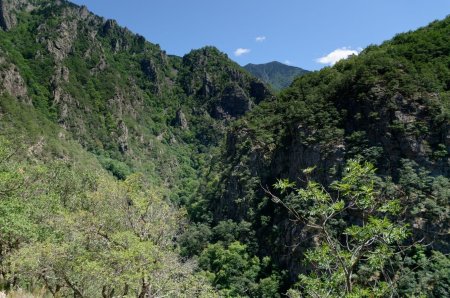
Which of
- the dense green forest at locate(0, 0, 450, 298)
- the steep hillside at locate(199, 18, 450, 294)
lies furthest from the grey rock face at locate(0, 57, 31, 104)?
the steep hillside at locate(199, 18, 450, 294)

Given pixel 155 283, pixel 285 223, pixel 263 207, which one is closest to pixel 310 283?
pixel 155 283

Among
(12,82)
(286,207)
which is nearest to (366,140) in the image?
(286,207)

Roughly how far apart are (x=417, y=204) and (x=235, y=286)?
1319 inches

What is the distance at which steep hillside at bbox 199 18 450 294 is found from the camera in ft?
195

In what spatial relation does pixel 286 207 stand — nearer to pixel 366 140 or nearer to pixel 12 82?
pixel 366 140

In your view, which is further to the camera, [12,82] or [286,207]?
[12,82]

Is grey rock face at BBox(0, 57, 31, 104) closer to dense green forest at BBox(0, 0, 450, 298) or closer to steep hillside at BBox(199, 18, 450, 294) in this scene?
dense green forest at BBox(0, 0, 450, 298)

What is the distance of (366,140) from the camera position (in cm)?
7038

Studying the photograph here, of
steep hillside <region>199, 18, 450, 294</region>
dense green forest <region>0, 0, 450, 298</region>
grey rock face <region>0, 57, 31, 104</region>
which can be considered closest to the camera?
dense green forest <region>0, 0, 450, 298</region>

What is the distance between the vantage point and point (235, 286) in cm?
6962

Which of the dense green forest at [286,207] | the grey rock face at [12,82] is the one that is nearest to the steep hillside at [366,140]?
the dense green forest at [286,207]

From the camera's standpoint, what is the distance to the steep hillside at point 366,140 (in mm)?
59500

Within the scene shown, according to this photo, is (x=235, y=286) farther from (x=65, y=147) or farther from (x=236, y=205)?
(x=65, y=147)

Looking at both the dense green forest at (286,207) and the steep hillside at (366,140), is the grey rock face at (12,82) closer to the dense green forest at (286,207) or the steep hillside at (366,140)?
the dense green forest at (286,207)
